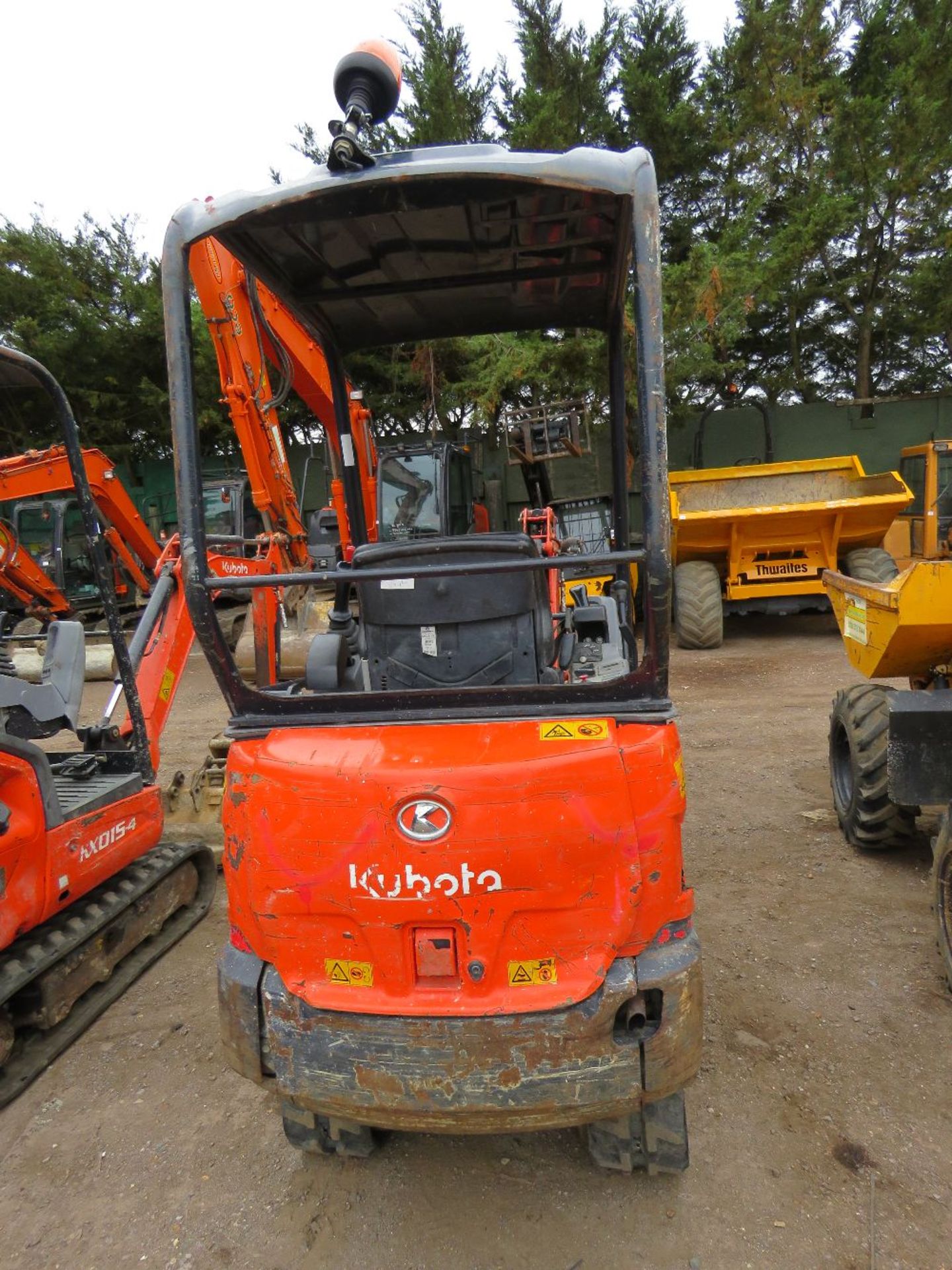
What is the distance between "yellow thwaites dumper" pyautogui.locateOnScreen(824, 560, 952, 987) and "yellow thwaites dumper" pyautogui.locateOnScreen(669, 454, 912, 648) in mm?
4501

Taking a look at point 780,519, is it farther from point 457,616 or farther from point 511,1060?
point 511,1060

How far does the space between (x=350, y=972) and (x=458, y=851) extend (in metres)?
0.42

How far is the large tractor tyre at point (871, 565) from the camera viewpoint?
934 cm

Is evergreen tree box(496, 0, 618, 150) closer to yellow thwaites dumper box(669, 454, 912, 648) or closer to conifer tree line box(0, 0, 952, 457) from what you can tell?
conifer tree line box(0, 0, 952, 457)

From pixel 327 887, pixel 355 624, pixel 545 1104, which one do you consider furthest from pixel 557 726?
pixel 355 624

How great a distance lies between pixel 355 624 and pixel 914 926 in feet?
8.95

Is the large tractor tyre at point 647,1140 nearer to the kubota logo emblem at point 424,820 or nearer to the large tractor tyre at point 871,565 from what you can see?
the kubota logo emblem at point 424,820

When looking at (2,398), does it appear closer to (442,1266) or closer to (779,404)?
(779,404)

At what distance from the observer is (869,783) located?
4055mm

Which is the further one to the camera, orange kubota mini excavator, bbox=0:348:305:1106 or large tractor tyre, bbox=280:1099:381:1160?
→ orange kubota mini excavator, bbox=0:348:305:1106

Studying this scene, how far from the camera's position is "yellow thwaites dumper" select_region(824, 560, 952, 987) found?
337cm

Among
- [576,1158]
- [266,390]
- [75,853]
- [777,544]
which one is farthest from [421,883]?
[777,544]

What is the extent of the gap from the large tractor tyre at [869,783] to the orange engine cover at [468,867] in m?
2.53

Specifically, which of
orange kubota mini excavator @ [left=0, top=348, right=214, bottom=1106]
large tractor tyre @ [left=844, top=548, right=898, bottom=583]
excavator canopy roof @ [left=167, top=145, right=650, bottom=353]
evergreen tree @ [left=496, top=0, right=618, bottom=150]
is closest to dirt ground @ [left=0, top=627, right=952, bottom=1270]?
orange kubota mini excavator @ [left=0, top=348, right=214, bottom=1106]
